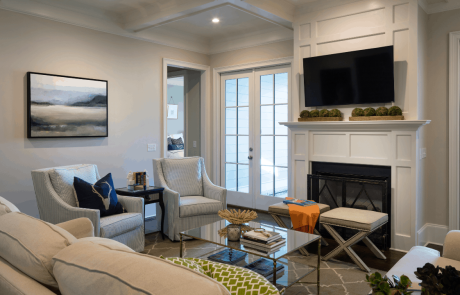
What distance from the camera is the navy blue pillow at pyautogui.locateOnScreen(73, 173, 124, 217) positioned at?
3262 millimetres

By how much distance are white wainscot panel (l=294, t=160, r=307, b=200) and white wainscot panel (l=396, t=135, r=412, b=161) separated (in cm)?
110

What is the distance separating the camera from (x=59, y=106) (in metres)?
4.02

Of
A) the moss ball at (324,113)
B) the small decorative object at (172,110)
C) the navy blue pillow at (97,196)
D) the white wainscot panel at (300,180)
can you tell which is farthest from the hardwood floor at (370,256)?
the small decorative object at (172,110)

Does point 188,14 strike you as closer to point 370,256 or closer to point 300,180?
point 300,180

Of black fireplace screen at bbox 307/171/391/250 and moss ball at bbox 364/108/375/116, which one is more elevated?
moss ball at bbox 364/108/375/116

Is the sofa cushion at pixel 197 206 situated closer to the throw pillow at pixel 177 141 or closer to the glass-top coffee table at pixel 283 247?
the glass-top coffee table at pixel 283 247

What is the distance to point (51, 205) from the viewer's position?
317 cm

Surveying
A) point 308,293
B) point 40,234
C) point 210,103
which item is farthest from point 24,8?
point 308,293

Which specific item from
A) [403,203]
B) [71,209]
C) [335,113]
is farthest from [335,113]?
[71,209]

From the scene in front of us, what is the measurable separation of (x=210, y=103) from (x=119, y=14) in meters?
2.00

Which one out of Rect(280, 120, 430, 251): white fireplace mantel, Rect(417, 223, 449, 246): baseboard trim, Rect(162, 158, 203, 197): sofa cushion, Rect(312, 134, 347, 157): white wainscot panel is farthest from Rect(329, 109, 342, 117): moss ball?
Rect(162, 158, 203, 197): sofa cushion

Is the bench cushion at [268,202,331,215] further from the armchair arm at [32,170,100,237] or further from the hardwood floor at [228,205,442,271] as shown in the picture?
the armchair arm at [32,170,100,237]

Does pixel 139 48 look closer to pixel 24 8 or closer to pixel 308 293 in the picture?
pixel 24 8

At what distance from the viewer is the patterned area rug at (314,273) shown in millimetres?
2699
